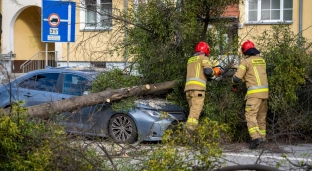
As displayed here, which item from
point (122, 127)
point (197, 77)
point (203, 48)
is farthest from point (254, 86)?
point (122, 127)

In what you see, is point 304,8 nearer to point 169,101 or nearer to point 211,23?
point 211,23

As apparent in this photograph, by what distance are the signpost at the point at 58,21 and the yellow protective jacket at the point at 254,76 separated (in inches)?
163

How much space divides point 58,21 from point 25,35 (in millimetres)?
12224

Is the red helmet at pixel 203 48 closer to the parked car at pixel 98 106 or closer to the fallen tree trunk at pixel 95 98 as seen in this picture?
the fallen tree trunk at pixel 95 98

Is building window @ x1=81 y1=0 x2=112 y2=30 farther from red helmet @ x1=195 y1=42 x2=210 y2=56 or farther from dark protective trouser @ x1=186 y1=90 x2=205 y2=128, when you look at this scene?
dark protective trouser @ x1=186 y1=90 x2=205 y2=128

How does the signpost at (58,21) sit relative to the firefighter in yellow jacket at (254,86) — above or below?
above

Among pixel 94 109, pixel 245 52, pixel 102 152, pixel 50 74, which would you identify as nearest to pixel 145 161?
pixel 102 152

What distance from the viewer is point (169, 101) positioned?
1022cm

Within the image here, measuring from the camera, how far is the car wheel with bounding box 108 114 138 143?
9641mm

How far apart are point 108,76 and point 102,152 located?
470cm

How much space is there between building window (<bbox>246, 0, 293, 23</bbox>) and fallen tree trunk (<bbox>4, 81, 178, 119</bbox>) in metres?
9.29

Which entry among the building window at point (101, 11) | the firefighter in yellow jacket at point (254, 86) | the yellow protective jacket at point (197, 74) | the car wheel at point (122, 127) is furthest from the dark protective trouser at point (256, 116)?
the building window at point (101, 11)

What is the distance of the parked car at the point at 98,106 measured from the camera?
9.58 metres

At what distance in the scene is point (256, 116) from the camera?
954 cm
